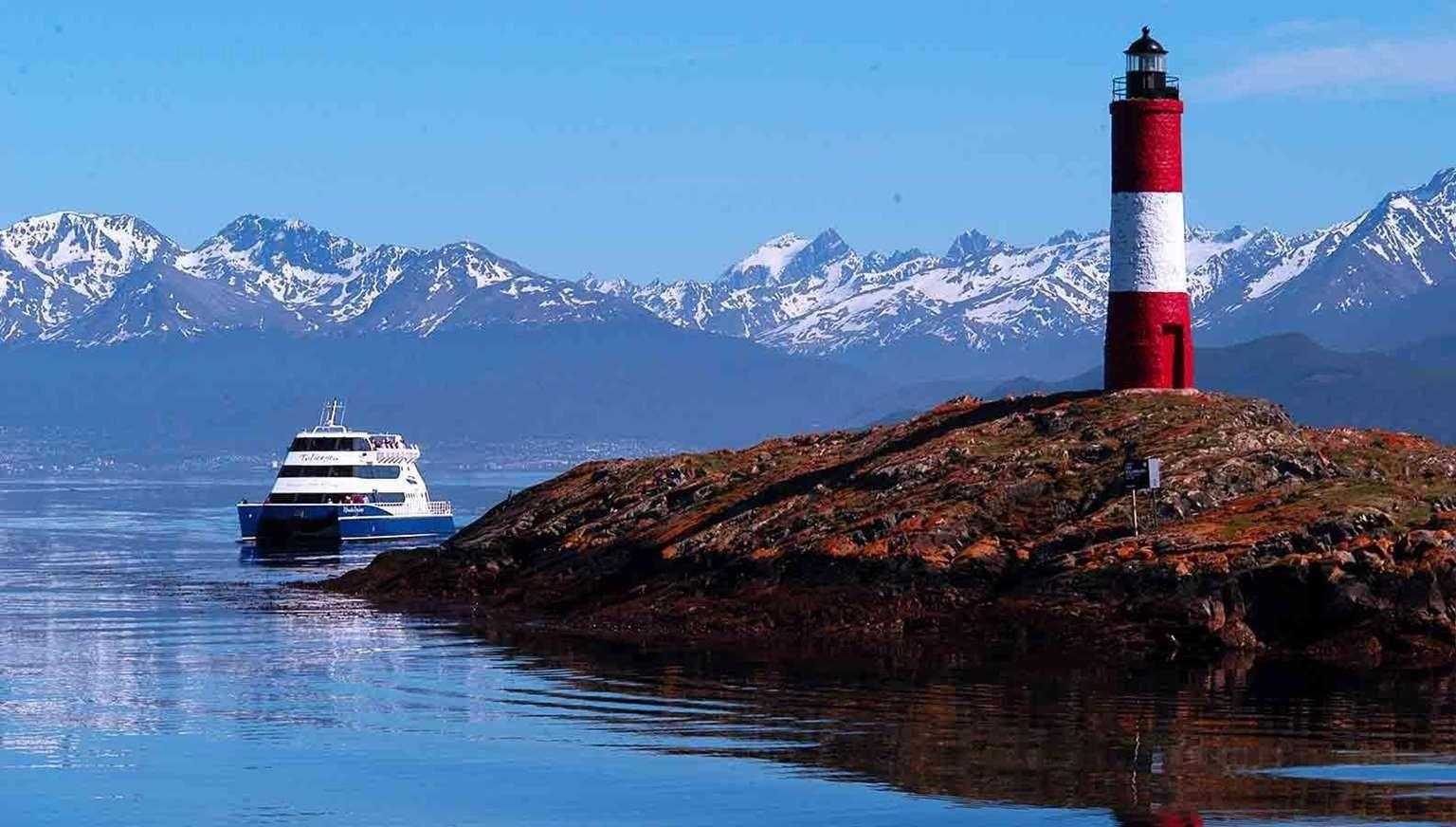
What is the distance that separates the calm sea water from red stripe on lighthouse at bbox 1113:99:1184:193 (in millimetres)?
21821

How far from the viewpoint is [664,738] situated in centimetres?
4338

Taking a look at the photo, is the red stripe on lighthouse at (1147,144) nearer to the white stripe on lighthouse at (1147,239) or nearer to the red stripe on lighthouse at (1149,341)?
the white stripe on lighthouse at (1147,239)

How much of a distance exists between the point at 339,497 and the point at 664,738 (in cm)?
8654

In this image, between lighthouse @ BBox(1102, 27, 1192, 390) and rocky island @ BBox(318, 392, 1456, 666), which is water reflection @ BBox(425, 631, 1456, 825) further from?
lighthouse @ BBox(1102, 27, 1192, 390)

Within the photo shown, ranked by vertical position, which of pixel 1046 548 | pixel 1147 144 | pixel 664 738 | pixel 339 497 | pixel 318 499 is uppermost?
pixel 1147 144

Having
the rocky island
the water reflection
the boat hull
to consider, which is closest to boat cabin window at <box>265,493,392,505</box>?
the boat hull

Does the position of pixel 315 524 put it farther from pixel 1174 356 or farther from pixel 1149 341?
pixel 1174 356

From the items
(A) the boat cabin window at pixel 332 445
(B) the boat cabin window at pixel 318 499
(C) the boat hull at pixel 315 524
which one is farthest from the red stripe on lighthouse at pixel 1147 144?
(A) the boat cabin window at pixel 332 445

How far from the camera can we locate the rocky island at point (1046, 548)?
58.0 meters

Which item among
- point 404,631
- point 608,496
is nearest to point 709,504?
point 608,496

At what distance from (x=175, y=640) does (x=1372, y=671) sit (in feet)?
98.3

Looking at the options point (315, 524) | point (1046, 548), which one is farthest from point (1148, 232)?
point (315, 524)

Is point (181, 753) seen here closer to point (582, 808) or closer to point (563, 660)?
point (582, 808)

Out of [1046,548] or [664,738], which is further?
[1046,548]
